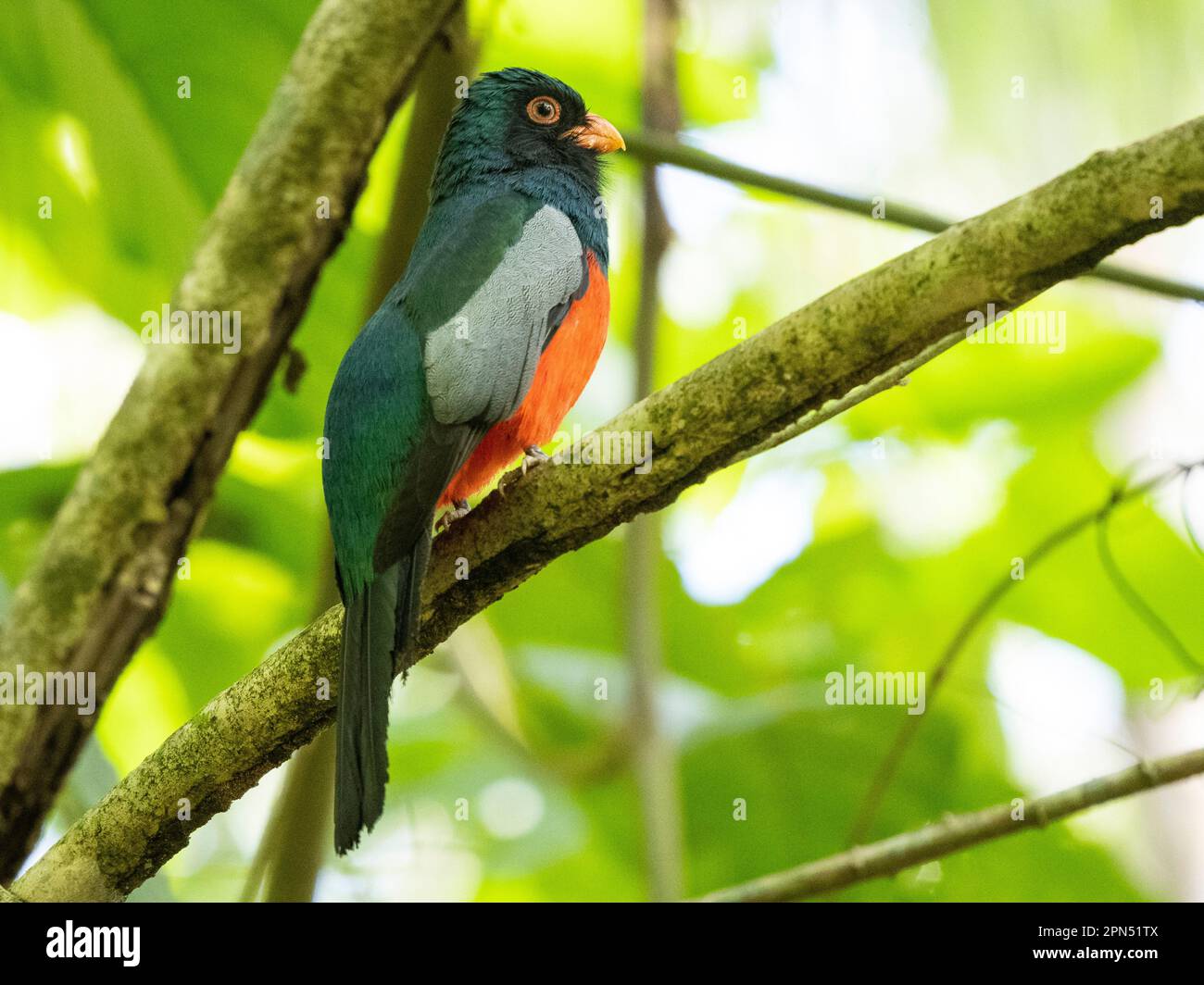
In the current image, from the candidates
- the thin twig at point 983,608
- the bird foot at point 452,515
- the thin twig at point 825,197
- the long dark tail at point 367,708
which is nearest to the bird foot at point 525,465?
the bird foot at point 452,515

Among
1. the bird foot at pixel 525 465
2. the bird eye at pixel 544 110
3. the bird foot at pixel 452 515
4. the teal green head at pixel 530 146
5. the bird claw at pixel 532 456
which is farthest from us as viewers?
the bird eye at pixel 544 110

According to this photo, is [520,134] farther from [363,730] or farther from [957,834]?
[957,834]

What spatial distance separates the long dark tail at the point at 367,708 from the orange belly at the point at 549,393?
791 mm

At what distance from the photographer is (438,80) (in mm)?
4590

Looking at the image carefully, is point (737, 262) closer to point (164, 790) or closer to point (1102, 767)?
point (1102, 767)

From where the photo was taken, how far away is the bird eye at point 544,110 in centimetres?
485

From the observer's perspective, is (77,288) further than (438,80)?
Yes

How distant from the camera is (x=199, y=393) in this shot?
4.14m

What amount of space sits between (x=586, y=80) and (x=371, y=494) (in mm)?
2938

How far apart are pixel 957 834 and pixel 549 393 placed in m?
1.75

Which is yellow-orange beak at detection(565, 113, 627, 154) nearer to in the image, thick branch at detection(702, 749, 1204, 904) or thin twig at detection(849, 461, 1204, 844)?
thin twig at detection(849, 461, 1204, 844)

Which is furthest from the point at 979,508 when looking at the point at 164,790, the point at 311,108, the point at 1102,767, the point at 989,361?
the point at 164,790

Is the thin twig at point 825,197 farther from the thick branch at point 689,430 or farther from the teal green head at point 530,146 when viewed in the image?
the thick branch at point 689,430

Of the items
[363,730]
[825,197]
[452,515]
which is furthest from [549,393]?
[363,730]
